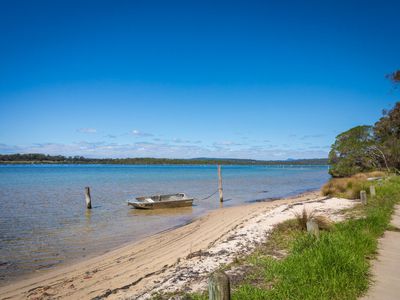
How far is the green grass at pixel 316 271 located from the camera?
16.0ft

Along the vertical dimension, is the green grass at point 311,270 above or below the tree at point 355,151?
below

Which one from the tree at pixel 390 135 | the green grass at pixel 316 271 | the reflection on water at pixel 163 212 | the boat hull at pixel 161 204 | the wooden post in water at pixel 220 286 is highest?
the tree at pixel 390 135

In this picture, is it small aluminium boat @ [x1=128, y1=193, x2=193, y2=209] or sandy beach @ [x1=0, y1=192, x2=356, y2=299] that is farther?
small aluminium boat @ [x1=128, y1=193, x2=193, y2=209]

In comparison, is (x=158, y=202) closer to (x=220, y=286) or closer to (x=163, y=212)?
(x=163, y=212)

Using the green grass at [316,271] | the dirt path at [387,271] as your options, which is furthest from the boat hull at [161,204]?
the dirt path at [387,271]

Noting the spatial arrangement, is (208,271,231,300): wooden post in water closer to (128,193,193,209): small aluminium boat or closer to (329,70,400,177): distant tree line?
(128,193,193,209): small aluminium boat

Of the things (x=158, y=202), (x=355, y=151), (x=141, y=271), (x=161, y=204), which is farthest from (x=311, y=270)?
(x=355, y=151)

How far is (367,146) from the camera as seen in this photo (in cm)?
4162

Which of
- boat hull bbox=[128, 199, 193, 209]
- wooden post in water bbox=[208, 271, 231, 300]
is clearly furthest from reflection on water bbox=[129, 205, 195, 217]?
wooden post in water bbox=[208, 271, 231, 300]

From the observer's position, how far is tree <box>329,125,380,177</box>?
41.6 m

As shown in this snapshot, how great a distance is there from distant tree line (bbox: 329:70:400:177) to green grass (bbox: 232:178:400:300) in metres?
38.3

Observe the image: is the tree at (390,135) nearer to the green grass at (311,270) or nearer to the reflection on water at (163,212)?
the reflection on water at (163,212)

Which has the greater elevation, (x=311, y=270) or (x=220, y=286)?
(x=220, y=286)

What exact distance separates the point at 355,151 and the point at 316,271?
41610mm
